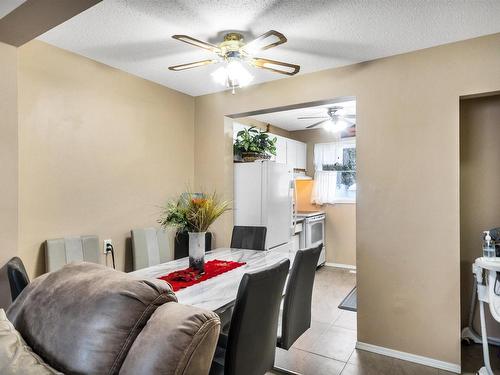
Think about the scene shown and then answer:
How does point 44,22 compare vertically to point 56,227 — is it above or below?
above

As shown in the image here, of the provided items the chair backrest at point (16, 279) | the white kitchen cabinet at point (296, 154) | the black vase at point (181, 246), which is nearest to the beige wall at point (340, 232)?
the white kitchen cabinet at point (296, 154)

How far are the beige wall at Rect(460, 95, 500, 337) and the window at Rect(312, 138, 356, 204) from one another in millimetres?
2464

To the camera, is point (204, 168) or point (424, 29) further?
point (204, 168)

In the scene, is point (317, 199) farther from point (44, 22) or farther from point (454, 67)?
point (44, 22)

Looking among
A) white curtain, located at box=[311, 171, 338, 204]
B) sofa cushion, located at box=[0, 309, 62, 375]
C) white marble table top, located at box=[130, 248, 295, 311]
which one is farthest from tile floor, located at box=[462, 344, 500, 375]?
white curtain, located at box=[311, 171, 338, 204]

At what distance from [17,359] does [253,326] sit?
0.92m

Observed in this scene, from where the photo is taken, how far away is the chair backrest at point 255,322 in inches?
56.0

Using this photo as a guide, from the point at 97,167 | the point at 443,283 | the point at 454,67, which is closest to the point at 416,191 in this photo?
Result: the point at 443,283

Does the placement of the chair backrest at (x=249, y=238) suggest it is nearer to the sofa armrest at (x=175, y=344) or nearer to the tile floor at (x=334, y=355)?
the tile floor at (x=334, y=355)

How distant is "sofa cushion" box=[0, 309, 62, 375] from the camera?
40.6 inches

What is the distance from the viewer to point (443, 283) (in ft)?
8.20

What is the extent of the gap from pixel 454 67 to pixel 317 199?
324cm

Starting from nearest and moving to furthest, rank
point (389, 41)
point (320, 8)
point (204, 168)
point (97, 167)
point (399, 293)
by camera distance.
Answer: point (320, 8) < point (389, 41) < point (399, 293) < point (97, 167) < point (204, 168)

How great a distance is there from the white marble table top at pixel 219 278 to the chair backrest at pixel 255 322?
24 centimetres
